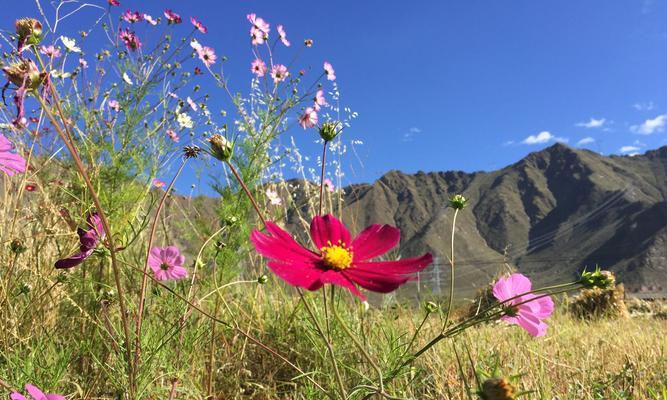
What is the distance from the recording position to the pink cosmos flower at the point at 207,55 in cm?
290

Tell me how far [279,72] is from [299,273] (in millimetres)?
2349

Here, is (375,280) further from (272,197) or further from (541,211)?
(541,211)

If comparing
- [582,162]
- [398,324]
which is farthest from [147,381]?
[582,162]

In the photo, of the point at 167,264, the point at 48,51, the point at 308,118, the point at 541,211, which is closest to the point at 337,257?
the point at 167,264

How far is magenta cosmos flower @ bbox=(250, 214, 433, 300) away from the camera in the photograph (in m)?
0.68

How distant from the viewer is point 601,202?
126 m

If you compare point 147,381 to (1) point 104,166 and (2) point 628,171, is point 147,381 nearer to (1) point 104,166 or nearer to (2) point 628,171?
(1) point 104,166

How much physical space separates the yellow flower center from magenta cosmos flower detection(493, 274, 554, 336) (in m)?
0.30

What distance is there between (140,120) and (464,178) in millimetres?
157711

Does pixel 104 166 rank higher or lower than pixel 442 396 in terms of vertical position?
higher

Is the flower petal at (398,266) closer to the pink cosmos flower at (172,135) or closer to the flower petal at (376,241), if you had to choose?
the flower petal at (376,241)

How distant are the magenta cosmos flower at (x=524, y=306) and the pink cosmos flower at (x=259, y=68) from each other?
2106 millimetres

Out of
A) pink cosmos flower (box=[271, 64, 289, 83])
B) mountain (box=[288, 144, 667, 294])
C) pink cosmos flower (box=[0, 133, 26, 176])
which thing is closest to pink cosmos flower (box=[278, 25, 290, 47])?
pink cosmos flower (box=[271, 64, 289, 83])

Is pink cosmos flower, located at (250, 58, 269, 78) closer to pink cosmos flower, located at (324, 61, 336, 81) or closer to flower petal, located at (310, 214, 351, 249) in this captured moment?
pink cosmos flower, located at (324, 61, 336, 81)
